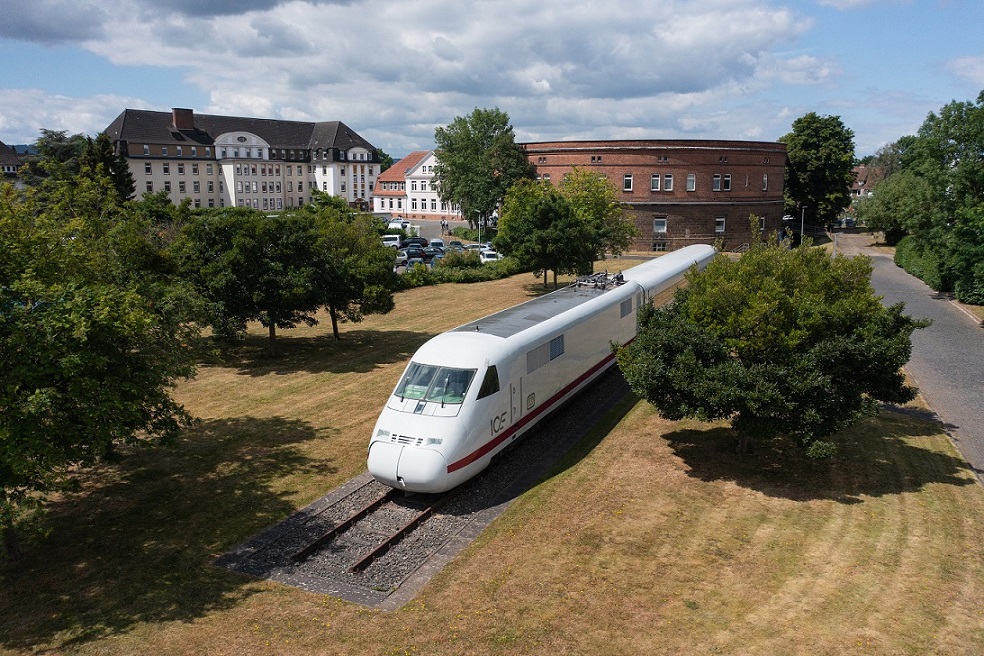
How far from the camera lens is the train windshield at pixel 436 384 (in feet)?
50.2

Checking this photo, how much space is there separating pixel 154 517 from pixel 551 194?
33531mm

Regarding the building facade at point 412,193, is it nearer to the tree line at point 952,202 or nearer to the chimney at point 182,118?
the chimney at point 182,118

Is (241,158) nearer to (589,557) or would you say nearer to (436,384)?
(436,384)

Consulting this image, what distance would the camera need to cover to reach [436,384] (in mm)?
15641

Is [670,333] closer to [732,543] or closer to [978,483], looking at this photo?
[732,543]

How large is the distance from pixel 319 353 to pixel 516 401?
14.6 metres

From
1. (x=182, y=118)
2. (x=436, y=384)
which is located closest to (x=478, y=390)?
(x=436, y=384)

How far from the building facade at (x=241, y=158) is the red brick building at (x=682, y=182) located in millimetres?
38129

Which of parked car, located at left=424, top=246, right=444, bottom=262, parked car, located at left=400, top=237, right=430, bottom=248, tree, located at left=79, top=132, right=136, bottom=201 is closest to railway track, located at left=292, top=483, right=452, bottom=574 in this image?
parked car, located at left=424, top=246, right=444, bottom=262

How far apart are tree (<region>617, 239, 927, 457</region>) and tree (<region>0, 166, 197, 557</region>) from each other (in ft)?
33.6

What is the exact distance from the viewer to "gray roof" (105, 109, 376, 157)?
8856 cm

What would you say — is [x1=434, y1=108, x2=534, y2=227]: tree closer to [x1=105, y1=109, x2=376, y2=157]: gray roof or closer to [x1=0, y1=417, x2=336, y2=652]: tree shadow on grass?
[x1=105, y1=109, x2=376, y2=157]: gray roof

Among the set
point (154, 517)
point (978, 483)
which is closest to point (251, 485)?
point (154, 517)

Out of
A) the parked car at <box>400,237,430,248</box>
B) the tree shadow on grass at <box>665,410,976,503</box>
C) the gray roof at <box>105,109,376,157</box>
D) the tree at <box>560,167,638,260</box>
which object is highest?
the gray roof at <box>105,109,376,157</box>
